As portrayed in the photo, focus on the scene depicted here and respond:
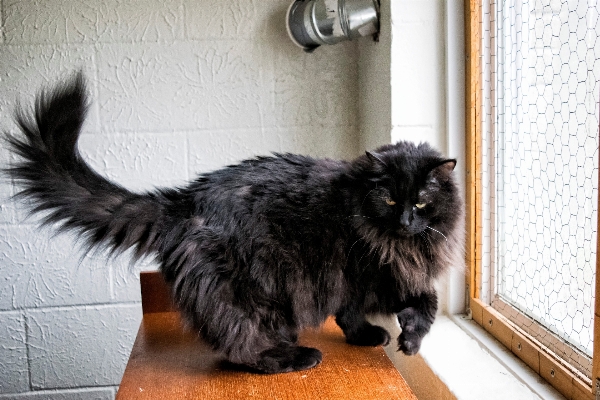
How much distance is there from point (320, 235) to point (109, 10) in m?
1.31

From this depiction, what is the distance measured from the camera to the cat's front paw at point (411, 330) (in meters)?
1.41

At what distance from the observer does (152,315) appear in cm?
188

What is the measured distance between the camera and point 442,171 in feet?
4.71

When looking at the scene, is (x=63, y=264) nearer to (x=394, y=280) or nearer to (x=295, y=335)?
(x=295, y=335)

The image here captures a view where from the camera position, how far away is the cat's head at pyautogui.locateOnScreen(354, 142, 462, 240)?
4.65 ft

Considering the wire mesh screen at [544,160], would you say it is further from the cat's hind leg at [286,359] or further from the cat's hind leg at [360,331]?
the cat's hind leg at [286,359]

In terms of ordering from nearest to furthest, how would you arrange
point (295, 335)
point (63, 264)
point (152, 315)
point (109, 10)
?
point (295, 335) < point (152, 315) < point (109, 10) < point (63, 264)

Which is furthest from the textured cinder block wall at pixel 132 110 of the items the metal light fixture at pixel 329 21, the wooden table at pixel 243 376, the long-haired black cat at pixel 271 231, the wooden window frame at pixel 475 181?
the long-haired black cat at pixel 271 231

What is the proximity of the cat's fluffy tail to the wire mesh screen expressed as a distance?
91 centimetres

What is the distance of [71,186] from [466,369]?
105 centimetres

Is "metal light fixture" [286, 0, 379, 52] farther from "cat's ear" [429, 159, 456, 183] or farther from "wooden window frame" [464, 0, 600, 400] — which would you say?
"cat's ear" [429, 159, 456, 183]

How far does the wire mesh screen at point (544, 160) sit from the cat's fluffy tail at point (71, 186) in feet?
2.98

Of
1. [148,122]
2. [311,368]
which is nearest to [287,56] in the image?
[148,122]

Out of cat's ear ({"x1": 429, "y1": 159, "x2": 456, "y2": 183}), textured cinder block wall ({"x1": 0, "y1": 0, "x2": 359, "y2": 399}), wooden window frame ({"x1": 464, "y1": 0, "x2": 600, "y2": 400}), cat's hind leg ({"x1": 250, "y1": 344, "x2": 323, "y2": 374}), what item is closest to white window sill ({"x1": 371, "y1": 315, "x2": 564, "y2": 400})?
wooden window frame ({"x1": 464, "y1": 0, "x2": 600, "y2": 400})
